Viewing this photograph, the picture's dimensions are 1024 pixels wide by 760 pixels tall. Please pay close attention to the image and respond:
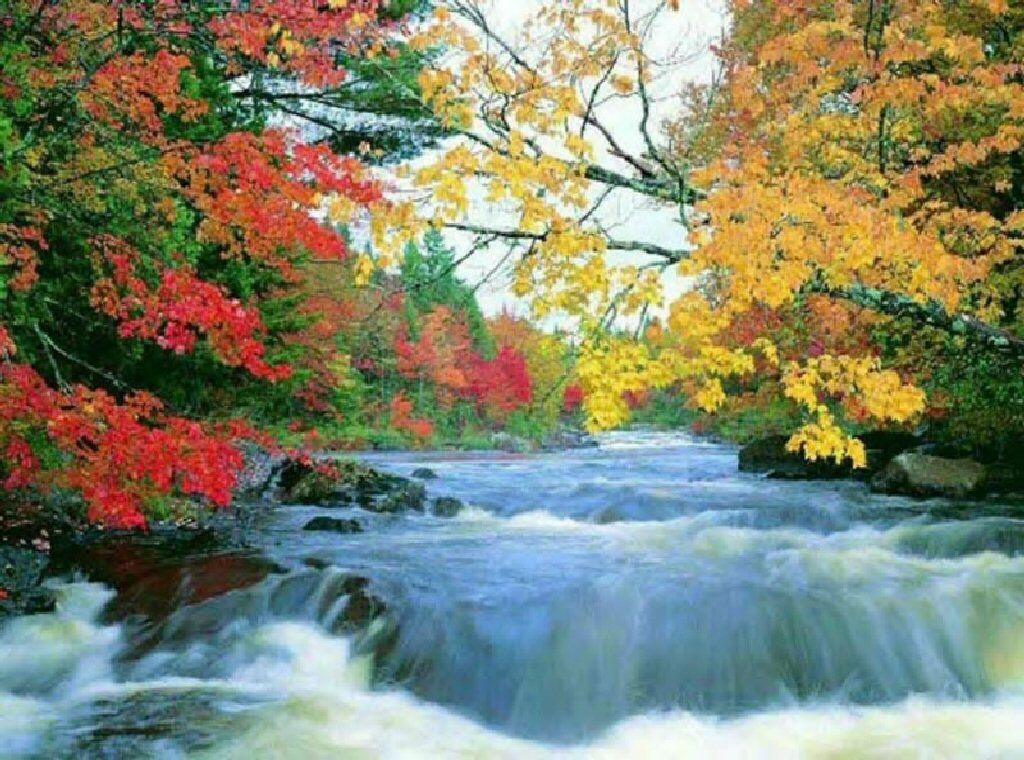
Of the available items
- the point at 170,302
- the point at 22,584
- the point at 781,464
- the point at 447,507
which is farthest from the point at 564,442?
the point at 170,302

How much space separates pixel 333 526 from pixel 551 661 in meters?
5.63

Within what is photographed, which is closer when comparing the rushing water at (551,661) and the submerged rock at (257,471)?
the rushing water at (551,661)

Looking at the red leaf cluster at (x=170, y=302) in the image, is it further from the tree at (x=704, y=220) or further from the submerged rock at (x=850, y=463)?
the submerged rock at (x=850, y=463)

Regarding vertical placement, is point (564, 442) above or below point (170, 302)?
below

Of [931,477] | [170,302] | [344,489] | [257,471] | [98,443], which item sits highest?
[170,302]

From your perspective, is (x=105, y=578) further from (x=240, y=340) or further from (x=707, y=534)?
(x=707, y=534)

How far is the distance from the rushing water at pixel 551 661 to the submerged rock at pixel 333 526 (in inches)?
40.2

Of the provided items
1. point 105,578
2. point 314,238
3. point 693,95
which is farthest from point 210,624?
point 693,95

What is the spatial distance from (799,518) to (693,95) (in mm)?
6780

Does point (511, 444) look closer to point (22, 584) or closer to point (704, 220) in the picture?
point (22, 584)

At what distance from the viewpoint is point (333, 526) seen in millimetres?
12656

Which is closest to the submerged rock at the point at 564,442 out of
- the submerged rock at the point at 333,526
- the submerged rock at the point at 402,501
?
the submerged rock at the point at 402,501

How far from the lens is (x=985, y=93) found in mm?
8070

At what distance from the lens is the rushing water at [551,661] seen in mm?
6605
